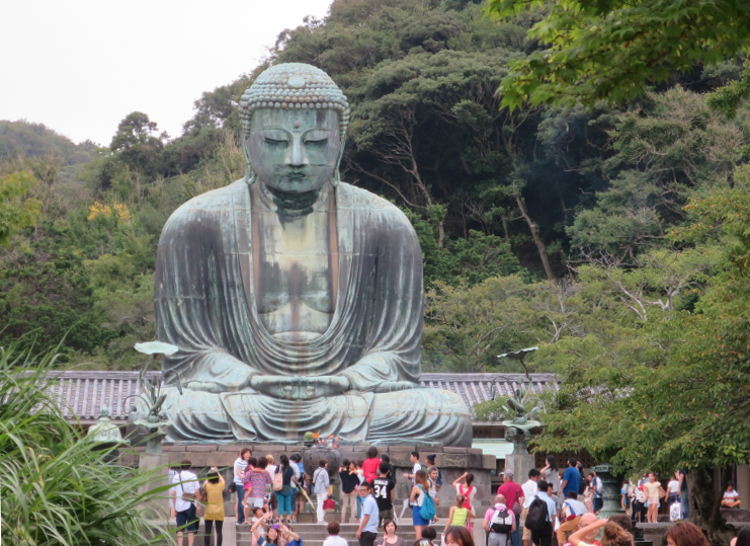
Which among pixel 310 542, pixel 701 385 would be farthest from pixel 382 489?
pixel 701 385

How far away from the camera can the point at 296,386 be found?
593 inches

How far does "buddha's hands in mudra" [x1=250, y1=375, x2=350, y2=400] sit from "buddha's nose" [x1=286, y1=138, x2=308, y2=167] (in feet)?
9.20

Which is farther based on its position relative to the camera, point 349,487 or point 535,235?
point 535,235

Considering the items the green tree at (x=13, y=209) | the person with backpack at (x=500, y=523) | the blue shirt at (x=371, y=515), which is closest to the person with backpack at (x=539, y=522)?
the person with backpack at (x=500, y=523)

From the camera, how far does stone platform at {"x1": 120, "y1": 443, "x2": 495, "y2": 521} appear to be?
13.8m

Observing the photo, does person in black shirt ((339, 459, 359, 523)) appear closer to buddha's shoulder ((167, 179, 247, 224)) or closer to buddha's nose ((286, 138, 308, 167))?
buddha's nose ((286, 138, 308, 167))

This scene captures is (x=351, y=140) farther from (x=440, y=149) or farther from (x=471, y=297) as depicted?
(x=471, y=297)

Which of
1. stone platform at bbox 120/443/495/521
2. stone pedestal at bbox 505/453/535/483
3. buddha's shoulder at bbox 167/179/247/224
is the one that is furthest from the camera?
buddha's shoulder at bbox 167/179/247/224

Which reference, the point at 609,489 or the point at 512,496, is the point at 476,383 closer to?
the point at 609,489

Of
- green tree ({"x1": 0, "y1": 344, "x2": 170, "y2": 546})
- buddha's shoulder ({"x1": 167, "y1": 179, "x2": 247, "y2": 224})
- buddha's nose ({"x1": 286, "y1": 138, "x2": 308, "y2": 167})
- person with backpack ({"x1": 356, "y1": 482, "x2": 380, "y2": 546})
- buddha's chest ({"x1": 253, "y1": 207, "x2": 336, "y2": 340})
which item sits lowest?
person with backpack ({"x1": 356, "y1": 482, "x2": 380, "y2": 546})

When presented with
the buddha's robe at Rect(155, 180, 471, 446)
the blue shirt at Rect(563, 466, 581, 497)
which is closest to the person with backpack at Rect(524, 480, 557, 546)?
the blue shirt at Rect(563, 466, 581, 497)

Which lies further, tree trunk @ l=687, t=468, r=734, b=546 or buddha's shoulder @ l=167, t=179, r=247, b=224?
buddha's shoulder @ l=167, t=179, r=247, b=224

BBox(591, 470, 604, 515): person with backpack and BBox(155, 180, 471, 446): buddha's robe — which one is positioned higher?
BBox(155, 180, 471, 446): buddha's robe

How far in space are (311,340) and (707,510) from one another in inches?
216
